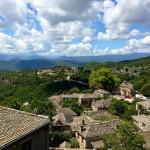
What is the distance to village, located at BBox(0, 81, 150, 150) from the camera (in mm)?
13203

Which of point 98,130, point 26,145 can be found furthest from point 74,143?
point 26,145

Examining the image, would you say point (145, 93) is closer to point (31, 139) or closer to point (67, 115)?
point (67, 115)

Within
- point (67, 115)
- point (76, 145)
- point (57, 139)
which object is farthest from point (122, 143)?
point (67, 115)

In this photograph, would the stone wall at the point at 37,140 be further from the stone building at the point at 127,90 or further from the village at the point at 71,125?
the stone building at the point at 127,90

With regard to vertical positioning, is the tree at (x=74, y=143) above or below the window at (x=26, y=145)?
below

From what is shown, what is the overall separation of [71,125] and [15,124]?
42.1 m

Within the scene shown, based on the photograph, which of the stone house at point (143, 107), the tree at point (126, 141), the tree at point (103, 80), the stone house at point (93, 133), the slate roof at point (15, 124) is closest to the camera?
the slate roof at point (15, 124)

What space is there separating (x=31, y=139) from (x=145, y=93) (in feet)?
313

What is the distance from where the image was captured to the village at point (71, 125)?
13203mm

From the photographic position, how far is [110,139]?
3506 cm

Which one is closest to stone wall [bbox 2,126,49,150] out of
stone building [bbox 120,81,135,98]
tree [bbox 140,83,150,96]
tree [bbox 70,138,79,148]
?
tree [bbox 70,138,79,148]

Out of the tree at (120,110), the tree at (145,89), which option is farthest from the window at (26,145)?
the tree at (145,89)

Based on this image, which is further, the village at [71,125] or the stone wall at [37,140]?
the village at [71,125]

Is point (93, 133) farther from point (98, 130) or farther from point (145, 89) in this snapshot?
point (145, 89)
